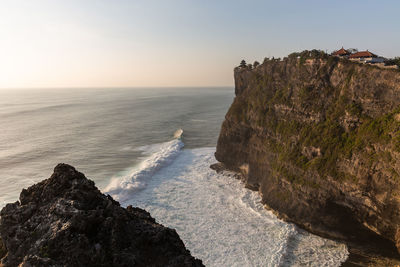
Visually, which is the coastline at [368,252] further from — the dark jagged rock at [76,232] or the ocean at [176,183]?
the dark jagged rock at [76,232]

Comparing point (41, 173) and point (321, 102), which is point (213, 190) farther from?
point (41, 173)

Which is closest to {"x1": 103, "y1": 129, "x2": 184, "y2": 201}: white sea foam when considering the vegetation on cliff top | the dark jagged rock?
the vegetation on cliff top

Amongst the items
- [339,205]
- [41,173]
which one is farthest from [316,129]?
[41,173]

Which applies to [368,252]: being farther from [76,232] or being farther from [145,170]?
[145,170]

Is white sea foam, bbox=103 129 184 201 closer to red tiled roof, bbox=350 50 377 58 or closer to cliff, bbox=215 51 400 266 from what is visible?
cliff, bbox=215 51 400 266

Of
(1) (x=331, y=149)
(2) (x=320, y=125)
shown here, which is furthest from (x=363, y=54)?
(1) (x=331, y=149)

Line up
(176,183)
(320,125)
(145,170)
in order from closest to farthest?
(320,125) → (176,183) → (145,170)
